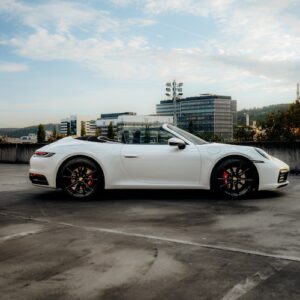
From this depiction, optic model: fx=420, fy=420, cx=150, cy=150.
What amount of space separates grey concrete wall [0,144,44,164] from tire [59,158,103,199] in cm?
1156

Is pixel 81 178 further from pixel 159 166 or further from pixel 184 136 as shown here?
pixel 184 136

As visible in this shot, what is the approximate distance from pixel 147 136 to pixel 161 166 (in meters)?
0.60

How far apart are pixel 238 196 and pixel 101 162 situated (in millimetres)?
2289

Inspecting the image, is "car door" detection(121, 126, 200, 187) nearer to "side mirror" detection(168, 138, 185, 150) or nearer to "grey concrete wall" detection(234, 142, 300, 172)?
"side mirror" detection(168, 138, 185, 150)

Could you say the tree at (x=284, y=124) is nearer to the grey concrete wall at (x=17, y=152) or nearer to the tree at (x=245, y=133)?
the tree at (x=245, y=133)

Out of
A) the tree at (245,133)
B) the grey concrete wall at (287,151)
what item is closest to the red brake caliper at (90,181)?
the grey concrete wall at (287,151)

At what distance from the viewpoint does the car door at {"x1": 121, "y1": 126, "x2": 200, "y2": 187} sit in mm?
6762

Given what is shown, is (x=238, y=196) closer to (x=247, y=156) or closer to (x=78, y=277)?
(x=247, y=156)

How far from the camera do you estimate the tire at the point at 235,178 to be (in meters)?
6.77

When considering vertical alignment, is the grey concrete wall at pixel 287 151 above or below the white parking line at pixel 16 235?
above

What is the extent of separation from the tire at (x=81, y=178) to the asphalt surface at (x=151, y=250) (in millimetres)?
507

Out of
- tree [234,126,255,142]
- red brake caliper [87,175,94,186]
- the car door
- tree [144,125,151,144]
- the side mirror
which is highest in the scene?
tree [234,126,255,142]

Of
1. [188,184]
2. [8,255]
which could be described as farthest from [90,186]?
[8,255]

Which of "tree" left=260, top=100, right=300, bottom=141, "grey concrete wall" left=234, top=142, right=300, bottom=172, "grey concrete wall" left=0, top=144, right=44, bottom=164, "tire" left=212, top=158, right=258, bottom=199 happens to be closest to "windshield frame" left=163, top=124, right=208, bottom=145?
"tire" left=212, top=158, right=258, bottom=199
